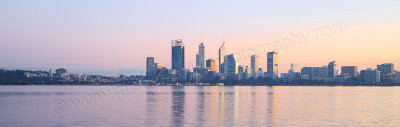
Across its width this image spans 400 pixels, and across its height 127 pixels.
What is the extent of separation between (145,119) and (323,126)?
2003cm

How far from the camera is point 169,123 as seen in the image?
46.4 m

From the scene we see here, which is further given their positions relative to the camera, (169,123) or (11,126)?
(169,123)

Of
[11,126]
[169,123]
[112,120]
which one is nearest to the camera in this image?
[11,126]

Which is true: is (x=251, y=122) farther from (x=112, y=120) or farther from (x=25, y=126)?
Answer: (x=25, y=126)

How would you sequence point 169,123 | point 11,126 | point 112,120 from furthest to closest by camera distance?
point 112,120
point 169,123
point 11,126

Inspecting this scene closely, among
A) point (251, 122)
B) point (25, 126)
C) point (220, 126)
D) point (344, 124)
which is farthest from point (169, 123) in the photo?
point (344, 124)

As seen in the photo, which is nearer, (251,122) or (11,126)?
(11,126)

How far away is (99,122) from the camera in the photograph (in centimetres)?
4800

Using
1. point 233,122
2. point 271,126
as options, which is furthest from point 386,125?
point 233,122

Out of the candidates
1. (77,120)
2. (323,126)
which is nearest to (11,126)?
(77,120)

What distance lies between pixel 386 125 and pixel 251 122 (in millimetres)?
14003

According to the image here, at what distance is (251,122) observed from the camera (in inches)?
1884

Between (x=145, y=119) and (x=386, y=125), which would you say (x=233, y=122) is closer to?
(x=145, y=119)

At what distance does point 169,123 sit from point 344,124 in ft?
60.9
